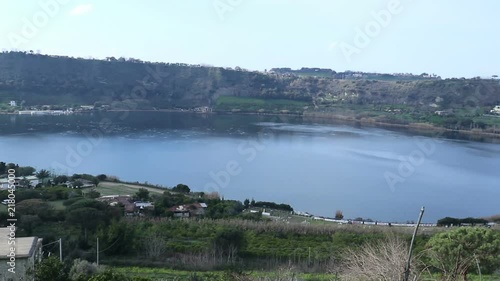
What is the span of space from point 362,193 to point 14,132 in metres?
18.7

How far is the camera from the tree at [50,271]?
11.7 ft

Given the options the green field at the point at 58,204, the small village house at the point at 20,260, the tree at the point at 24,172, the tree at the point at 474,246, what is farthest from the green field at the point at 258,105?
the small village house at the point at 20,260

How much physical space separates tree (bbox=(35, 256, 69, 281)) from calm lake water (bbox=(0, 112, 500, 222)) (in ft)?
34.5

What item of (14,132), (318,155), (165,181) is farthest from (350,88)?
(165,181)

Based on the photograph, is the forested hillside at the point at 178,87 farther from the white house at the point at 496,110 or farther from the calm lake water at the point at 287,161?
the calm lake water at the point at 287,161

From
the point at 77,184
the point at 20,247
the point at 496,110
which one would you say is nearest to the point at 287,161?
the point at 77,184

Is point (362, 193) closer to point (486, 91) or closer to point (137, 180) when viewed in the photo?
point (137, 180)

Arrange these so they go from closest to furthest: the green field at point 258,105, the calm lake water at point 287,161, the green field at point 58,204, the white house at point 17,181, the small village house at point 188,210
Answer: the green field at point 58,204
the small village house at point 188,210
the white house at point 17,181
the calm lake water at point 287,161
the green field at point 258,105

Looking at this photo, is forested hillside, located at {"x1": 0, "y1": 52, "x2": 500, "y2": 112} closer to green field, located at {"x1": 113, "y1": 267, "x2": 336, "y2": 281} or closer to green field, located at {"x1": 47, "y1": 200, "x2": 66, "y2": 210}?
green field, located at {"x1": 47, "y1": 200, "x2": 66, "y2": 210}

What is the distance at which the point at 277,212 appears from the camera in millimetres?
12516

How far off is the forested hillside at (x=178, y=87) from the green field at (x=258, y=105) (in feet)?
2.93

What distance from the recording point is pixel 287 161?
830 inches

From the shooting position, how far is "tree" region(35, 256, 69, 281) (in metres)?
3.56

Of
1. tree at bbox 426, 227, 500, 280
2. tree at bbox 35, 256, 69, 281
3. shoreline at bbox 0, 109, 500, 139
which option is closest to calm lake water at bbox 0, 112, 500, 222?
shoreline at bbox 0, 109, 500, 139
